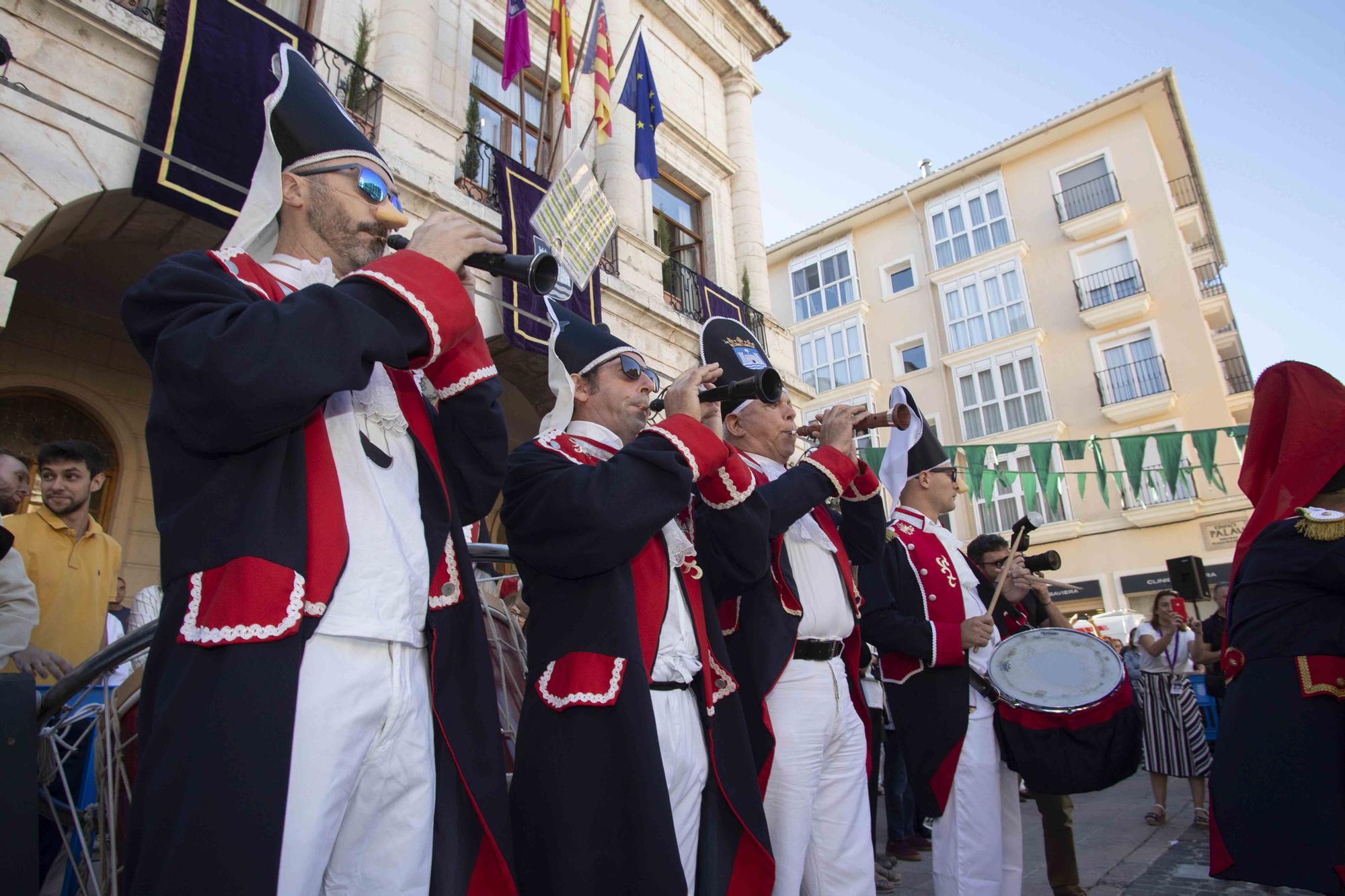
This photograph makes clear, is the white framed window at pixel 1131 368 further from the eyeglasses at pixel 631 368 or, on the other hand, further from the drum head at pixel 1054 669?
the eyeglasses at pixel 631 368

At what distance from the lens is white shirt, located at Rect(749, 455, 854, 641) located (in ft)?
9.65

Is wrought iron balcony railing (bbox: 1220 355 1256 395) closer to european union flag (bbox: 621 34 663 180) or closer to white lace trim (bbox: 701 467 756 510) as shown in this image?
european union flag (bbox: 621 34 663 180)

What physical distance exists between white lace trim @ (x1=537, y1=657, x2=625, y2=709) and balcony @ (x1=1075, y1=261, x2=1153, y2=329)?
82.2 feet

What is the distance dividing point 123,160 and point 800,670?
638 cm

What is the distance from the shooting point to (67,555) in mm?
4336

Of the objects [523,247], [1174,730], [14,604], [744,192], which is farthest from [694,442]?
[744,192]

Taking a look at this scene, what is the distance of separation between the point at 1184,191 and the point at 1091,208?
3658 millimetres

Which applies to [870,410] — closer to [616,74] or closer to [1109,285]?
[616,74]

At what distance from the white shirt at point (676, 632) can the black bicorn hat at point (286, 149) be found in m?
1.24

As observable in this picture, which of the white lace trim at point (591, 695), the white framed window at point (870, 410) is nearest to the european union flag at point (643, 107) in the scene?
the white framed window at point (870, 410)

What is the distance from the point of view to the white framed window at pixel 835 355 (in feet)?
95.5

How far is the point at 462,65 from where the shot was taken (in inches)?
384

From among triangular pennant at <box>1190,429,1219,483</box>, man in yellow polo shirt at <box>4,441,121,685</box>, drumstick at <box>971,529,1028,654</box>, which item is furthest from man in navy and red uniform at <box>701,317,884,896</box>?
triangular pennant at <box>1190,429,1219,483</box>

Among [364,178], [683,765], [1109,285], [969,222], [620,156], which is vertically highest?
[969,222]
